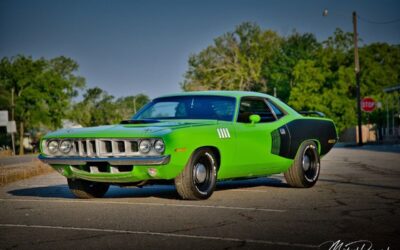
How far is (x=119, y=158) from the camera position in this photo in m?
8.13

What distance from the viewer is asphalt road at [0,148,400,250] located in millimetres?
5398

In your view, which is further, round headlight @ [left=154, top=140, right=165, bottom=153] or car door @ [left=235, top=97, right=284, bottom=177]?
car door @ [left=235, top=97, right=284, bottom=177]

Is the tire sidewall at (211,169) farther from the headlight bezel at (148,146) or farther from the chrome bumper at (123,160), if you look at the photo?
the headlight bezel at (148,146)

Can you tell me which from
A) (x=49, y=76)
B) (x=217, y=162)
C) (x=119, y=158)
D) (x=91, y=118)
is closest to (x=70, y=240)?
(x=119, y=158)

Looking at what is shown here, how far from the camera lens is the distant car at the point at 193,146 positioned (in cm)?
812

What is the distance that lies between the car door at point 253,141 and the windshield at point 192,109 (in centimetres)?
21

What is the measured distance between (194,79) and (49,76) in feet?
57.2

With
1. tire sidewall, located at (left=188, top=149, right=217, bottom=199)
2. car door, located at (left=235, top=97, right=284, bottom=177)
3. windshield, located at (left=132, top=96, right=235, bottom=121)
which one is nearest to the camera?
tire sidewall, located at (left=188, top=149, right=217, bottom=199)

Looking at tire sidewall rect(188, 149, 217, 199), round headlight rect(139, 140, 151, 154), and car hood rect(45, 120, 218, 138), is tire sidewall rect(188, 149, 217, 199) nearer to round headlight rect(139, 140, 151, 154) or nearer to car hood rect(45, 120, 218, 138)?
car hood rect(45, 120, 218, 138)

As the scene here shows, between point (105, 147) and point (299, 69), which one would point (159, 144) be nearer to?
point (105, 147)

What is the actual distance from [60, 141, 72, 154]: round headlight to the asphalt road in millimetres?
667

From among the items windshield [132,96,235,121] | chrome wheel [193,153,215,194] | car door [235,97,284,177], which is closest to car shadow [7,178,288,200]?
chrome wheel [193,153,215,194]

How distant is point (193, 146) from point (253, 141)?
1.44 meters

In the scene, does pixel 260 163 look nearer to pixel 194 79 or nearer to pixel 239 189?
pixel 239 189
